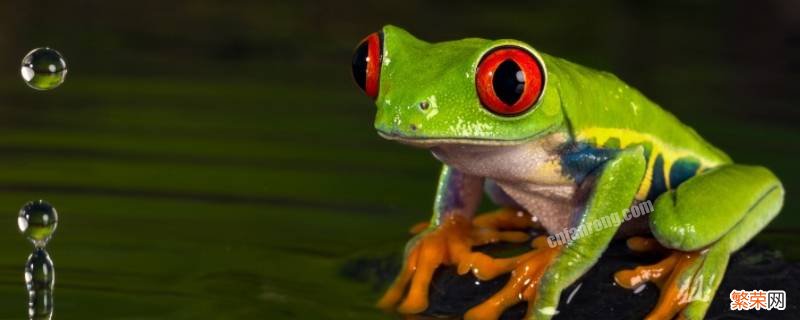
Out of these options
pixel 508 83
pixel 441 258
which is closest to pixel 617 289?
pixel 441 258

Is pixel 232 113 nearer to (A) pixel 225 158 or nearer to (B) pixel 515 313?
(A) pixel 225 158

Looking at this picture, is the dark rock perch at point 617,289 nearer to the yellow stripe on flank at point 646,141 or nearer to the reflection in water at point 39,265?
the yellow stripe on flank at point 646,141

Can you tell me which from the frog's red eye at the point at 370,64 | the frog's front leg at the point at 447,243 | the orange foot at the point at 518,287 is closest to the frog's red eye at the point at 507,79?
the frog's red eye at the point at 370,64

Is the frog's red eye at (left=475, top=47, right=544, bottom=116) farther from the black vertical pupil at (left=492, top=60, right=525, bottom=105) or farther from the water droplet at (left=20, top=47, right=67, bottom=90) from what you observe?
the water droplet at (left=20, top=47, right=67, bottom=90)

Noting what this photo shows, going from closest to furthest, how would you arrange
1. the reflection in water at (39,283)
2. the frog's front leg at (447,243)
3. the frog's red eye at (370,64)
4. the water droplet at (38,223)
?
the frog's red eye at (370,64)
the frog's front leg at (447,243)
the reflection in water at (39,283)
the water droplet at (38,223)

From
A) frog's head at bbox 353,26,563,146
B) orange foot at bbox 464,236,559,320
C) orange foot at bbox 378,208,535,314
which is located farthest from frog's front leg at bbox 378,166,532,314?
frog's head at bbox 353,26,563,146

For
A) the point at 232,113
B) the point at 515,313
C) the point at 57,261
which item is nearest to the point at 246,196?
the point at 57,261
